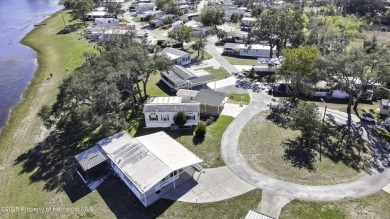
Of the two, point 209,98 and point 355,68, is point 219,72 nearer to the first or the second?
point 209,98

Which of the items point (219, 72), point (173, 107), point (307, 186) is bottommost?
point (219, 72)

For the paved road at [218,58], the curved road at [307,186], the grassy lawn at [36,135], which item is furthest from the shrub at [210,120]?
the paved road at [218,58]

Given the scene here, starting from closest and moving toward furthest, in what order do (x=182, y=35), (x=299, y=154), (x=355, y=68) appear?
(x=299, y=154), (x=355, y=68), (x=182, y=35)

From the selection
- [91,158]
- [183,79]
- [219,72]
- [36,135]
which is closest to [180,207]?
[91,158]

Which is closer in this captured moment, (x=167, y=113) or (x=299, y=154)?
(x=299, y=154)

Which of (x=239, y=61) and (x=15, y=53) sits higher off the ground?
(x=239, y=61)

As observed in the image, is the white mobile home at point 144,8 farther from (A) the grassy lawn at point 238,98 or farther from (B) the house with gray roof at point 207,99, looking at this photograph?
(A) the grassy lawn at point 238,98
